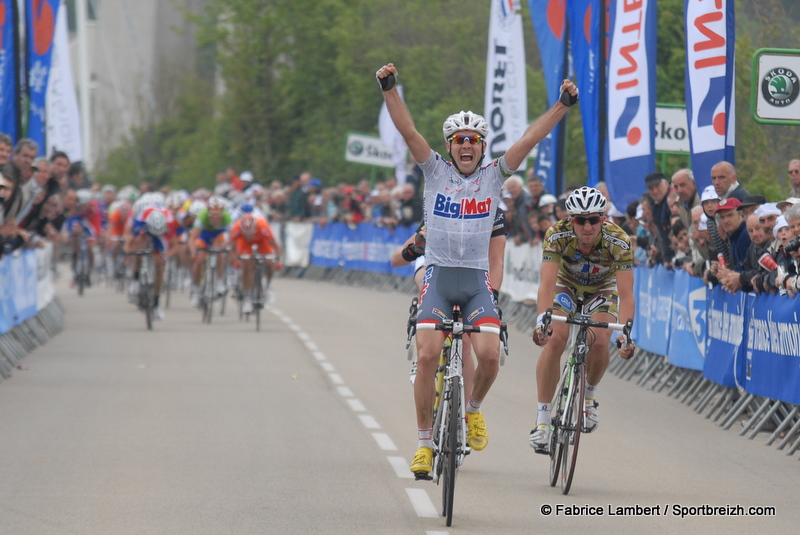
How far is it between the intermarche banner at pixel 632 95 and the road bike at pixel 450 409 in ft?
32.0

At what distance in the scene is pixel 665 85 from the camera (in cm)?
3153

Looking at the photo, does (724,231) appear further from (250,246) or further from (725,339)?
(250,246)

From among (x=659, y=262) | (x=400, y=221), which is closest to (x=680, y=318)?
(x=659, y=262)

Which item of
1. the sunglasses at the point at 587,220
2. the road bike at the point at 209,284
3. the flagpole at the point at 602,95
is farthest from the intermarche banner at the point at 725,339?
the road bike at the point at 209,284

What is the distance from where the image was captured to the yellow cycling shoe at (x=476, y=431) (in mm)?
9562

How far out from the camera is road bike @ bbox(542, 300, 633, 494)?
9.88 m

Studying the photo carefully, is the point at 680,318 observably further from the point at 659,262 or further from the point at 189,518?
the point at 189,518

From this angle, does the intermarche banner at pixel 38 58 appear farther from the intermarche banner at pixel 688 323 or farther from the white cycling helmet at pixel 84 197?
the white cycling helmet at pixel 84 197

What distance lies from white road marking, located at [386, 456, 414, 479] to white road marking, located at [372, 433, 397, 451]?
49 cm

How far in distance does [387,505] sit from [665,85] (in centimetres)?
2337

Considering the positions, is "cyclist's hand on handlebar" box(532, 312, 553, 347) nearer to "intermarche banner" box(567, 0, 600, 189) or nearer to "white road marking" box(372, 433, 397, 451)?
"white road marking" box(372, 433, 397, 451)

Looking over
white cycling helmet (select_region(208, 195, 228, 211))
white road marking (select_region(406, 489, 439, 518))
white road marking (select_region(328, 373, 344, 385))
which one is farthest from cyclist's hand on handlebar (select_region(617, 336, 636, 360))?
white cycling helmet (select_region(208, 195, 228, 211))

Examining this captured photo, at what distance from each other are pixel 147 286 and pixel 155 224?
1.31m

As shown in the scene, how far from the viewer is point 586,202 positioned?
32.3 feet
